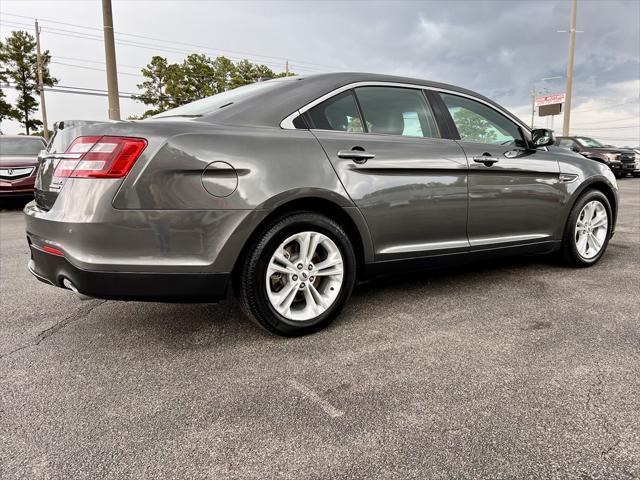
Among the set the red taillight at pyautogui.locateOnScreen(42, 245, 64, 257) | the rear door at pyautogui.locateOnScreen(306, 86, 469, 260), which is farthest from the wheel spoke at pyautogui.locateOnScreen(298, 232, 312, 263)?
the red taillight at pyautogui.locateOnScreen(42, 245, 64, 257)

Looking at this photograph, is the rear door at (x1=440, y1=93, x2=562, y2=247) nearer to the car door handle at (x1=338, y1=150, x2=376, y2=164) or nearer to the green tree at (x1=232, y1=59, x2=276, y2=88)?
the car door handle at (x1=338, y1=150, x2=376, y2=164)

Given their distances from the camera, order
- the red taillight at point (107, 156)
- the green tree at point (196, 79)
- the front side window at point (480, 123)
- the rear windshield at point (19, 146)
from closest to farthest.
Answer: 1. the red taillight at point (107, 156)
2. the front side window at point (480, 123)
3. the rear windshield at point (19, 146)
4. the green tree at point (196, 79)

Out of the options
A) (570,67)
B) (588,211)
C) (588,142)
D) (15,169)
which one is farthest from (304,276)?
(570,67)

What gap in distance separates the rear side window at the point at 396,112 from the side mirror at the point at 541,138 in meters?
1.09

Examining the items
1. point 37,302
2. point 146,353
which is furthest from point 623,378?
point 37,302

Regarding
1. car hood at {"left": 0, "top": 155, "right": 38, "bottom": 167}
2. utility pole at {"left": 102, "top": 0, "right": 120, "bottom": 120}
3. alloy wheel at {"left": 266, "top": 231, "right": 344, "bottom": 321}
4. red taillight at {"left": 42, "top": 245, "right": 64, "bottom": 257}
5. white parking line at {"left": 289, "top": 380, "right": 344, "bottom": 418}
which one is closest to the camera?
white parking line at {"left": 289, "top": 380, "right": 344, "bottom": 418}

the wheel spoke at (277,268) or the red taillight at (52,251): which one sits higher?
the red taillight at (52,251)

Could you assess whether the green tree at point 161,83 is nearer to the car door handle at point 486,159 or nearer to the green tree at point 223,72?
the green tree at point 223,72

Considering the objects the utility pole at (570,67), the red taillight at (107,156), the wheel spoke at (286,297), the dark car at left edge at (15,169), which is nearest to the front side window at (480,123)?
the wheel spoke at (286,297)

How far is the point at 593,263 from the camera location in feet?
14.2

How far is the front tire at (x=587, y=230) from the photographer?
4.08 meters

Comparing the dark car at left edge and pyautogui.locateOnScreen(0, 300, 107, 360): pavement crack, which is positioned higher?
the dark car at left edge

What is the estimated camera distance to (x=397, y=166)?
294cm

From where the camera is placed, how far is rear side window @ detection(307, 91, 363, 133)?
2.77m
